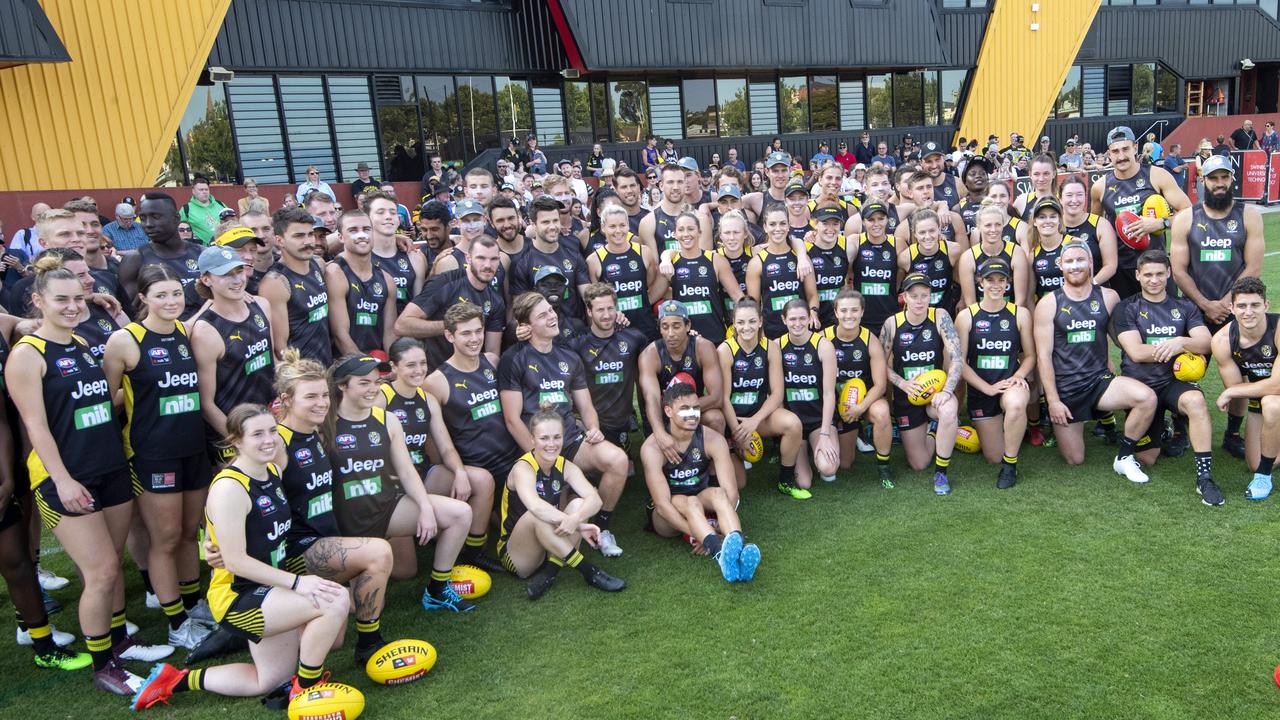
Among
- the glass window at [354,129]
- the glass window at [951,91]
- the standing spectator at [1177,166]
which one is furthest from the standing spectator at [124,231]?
the glass window at [951,91]

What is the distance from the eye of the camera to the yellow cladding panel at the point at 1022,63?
84.5 ft

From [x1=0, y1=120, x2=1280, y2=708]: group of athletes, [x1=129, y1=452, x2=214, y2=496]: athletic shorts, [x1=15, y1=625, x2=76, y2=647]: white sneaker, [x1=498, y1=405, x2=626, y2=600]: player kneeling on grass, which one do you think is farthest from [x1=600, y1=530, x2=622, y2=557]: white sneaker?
[x1=15, y1=625, x2=76, y2=647]: white sneaker

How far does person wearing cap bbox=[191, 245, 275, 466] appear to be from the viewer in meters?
4.88

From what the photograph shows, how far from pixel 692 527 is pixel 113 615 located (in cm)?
331

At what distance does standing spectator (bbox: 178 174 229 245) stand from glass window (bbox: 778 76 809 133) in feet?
48.7

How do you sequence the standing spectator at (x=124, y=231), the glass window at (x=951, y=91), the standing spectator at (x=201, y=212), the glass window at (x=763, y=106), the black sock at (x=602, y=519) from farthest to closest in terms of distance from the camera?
the glass window at (x=951, y=91) → the glass window at (x=763, y=106) → the standing spectator at (x=201, y=212) → the standing spectator at (x=124, y=231) → the black sock at (x=602, y=519)

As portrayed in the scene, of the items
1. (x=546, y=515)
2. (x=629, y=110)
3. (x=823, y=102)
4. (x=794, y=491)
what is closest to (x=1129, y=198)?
(x=794, y=491)

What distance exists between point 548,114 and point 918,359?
14.9m

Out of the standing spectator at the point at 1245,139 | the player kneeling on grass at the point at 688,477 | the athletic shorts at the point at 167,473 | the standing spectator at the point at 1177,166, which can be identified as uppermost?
the standing spectator at the point at 1245,139

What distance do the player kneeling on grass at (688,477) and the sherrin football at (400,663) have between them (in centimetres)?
185

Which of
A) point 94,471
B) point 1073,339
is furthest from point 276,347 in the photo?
point 1073,339

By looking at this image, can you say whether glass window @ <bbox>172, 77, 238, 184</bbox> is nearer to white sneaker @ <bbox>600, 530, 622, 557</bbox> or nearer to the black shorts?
white sneaker @ <bbox>600, 530, 622, 557</bbox>

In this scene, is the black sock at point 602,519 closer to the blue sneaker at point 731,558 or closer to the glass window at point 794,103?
the blue sneaker at point 731,558

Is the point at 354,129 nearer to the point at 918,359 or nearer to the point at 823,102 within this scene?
the point at 823,102
